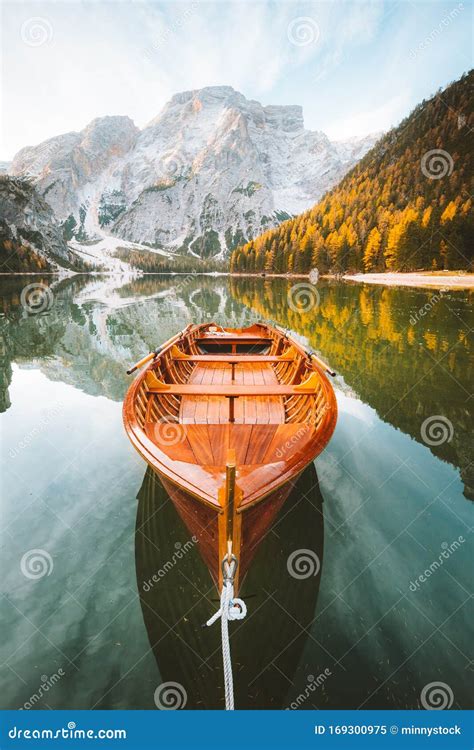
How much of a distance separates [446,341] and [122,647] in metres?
17.4

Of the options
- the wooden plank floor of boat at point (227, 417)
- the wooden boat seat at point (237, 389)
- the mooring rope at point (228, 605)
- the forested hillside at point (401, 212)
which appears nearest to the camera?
the mooring rope at point (228, 605)

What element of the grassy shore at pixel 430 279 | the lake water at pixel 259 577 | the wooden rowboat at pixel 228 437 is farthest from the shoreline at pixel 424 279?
the wooden rowboat at pixel 228 437

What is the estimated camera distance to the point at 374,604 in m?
4.43

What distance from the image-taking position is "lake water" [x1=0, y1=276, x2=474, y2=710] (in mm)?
3588

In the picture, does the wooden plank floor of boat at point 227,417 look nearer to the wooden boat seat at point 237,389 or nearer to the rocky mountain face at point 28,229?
the wooden boat seat at point 237,389

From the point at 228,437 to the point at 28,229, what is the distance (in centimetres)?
15423

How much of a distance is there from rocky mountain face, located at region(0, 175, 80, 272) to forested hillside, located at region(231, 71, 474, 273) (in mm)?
61441

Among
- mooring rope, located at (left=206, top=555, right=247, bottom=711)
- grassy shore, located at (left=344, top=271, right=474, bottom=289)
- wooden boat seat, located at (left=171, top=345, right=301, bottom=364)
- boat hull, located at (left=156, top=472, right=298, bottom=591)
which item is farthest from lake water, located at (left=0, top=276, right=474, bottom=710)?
grassy shore, located at (left=344, top=271, right=474, bottom=289)

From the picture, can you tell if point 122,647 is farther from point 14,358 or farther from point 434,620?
point 14,358

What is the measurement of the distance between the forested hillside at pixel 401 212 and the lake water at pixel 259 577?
59.2 meters

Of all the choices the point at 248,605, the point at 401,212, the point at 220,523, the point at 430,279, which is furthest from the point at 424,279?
the point at 220,523

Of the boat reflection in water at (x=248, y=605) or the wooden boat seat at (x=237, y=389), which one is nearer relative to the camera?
the boat reflection in water at (x=248, y=605)

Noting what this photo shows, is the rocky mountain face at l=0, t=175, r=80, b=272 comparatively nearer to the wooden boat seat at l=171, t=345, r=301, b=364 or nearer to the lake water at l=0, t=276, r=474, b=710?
the wooden boat seat at l=171, t=345, r=301, b=364

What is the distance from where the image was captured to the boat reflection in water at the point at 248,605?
353 centimetres
